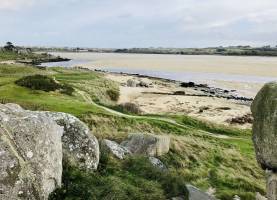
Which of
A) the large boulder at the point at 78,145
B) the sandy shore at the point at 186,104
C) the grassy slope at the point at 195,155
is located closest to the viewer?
the large boulder at the point at 78,145

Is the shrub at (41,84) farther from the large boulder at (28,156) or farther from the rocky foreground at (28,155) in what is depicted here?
the large boulder at (28,156)

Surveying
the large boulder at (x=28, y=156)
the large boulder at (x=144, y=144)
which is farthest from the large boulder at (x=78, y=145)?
the large boulder at (x=144, y=144)

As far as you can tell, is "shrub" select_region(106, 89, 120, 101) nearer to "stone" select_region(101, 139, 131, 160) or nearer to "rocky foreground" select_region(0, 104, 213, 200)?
"stone" select_region(101, 139, 131, 160)

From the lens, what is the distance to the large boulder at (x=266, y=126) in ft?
51.9

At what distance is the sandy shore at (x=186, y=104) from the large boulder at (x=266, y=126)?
139 feet

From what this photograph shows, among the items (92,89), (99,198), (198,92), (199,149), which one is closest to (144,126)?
(199,149)

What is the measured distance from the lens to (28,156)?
12781 mm

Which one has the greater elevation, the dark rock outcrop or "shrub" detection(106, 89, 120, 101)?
the dark rock outcrop

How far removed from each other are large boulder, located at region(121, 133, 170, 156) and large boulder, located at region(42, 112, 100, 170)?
7.63m

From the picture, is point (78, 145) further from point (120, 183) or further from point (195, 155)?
point (195, 155)

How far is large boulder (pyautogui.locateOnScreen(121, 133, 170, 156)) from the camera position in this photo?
2473cm

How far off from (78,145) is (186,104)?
58.0 m

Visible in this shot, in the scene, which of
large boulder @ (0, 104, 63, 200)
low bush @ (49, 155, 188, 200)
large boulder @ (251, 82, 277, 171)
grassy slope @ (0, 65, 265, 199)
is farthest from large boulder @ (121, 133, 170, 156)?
large boulder @ (0, 104, 63, 200)

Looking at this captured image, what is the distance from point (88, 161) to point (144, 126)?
65.3 feet
